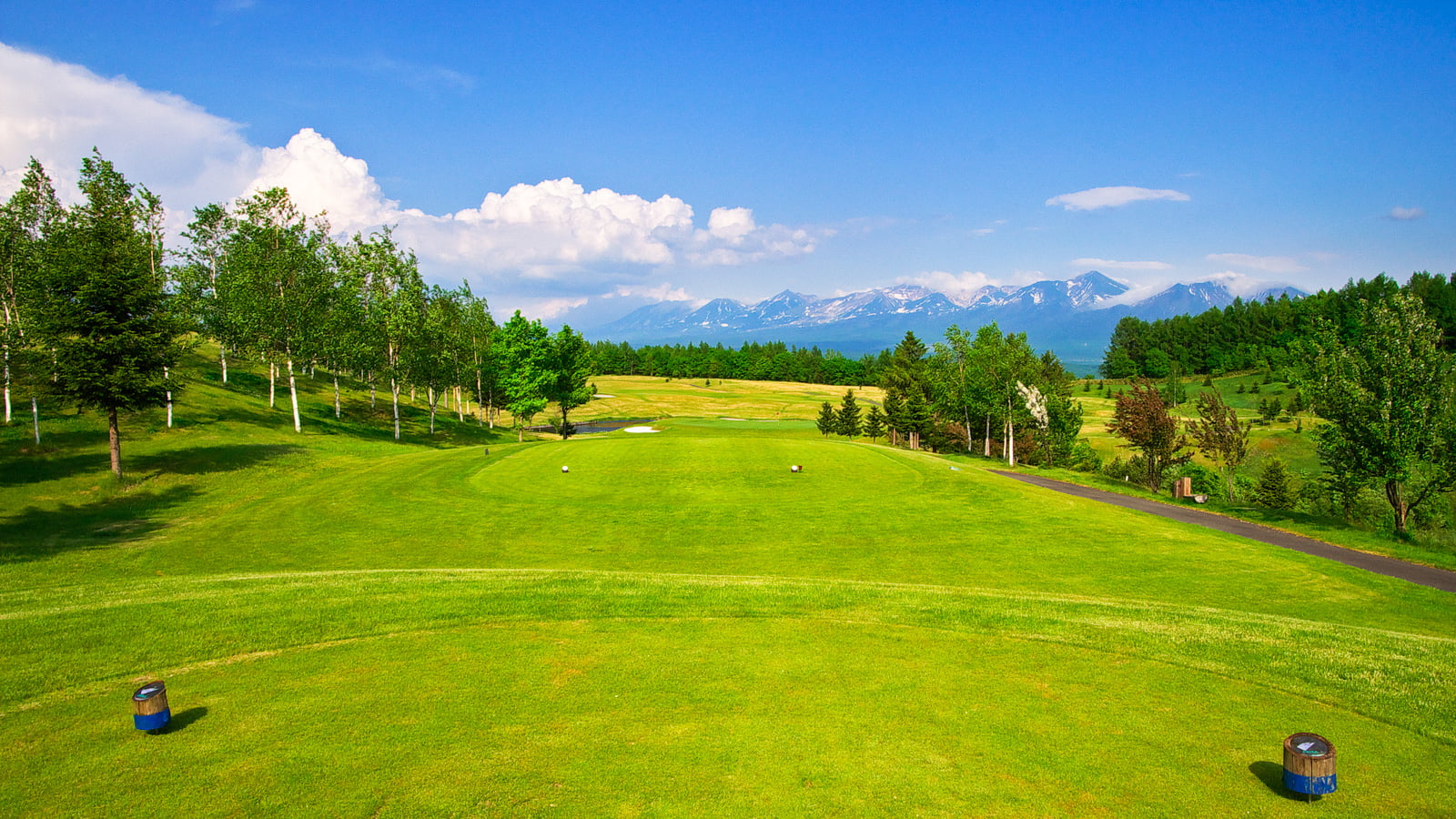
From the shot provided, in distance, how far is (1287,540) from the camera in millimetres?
24625

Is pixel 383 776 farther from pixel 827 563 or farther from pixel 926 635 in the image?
pixel 827 563

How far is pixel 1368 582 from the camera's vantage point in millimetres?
18594

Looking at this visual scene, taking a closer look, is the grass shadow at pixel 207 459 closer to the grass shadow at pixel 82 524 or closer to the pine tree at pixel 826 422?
the grass shadow at pixel 82 524

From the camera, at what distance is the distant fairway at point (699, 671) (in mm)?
7336

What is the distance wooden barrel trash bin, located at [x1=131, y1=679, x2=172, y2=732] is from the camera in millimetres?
8000

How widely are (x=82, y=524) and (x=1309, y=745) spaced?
33.1 meters

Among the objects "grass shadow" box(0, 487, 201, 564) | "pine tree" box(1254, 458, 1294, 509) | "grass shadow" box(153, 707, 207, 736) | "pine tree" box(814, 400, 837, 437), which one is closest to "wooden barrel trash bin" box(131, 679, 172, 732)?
"grass shadow" box(153, 707, 207, 736)

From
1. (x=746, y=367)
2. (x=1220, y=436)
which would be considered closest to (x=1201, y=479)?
(x=1220, y=436)

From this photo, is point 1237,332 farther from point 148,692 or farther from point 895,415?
point 148,692

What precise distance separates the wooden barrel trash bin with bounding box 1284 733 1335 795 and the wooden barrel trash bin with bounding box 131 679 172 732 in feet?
43.0

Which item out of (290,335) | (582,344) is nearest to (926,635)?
(290,335)

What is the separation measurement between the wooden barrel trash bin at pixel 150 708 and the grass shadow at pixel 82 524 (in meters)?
16.5

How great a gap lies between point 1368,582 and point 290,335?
59320mm

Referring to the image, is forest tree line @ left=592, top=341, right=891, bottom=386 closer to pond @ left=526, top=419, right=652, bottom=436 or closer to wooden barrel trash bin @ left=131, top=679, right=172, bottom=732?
pond @ left=526, top=419, right=652, bottom=436
